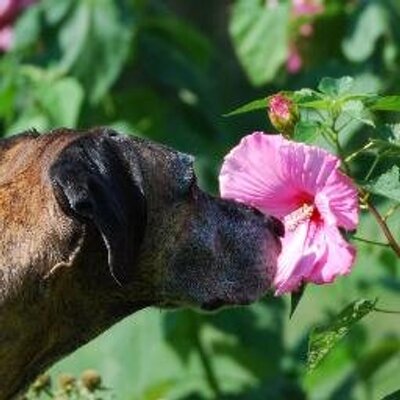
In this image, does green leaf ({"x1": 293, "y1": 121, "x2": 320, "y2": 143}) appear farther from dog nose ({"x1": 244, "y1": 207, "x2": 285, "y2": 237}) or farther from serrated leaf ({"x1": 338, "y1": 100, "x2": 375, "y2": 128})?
dog nose ({"x1": 244, "y1": 207, "x2": 285, "y2": 237})

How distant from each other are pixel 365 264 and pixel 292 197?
274cm

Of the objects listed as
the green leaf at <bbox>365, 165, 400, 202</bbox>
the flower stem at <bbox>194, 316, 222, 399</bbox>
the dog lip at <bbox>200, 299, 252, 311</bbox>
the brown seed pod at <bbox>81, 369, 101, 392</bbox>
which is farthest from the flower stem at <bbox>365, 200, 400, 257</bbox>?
the flower stem at <bbox>194, 316, 222, 399</bbox>

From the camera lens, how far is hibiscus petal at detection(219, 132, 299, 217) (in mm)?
3641

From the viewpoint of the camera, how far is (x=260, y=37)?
6.25m

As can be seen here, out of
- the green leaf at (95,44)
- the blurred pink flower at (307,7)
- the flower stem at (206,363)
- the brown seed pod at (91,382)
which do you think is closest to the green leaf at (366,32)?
the blurred pink flower at (307,7)

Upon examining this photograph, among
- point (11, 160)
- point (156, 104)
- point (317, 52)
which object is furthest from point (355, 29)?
point (11, 160)

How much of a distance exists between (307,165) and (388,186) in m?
0.15

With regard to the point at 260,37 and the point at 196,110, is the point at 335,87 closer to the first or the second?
the point at 260,37

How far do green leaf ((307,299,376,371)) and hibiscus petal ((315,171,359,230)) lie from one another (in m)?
0.15

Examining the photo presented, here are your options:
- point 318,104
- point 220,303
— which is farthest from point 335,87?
point 220,303

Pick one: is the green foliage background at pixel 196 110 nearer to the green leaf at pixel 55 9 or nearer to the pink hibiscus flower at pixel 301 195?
the green leaf at pixel 55 9

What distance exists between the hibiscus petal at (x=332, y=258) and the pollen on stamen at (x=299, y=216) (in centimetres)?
6

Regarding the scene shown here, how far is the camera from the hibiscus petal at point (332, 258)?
3.63 m

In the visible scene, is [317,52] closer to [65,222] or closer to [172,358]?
[172,358]
